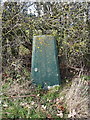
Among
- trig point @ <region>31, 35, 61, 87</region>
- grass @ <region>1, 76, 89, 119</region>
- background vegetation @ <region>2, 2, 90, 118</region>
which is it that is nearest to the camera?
grass @ <region>1, 76, 89, 119</region>

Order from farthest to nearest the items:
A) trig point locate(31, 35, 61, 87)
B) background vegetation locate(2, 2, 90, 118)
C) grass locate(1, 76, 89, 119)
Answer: background vegetation locate(2, 2, 90, 118), trig point locate(31, 35, 61, 87), grass locate(1, 76, 89, 119)

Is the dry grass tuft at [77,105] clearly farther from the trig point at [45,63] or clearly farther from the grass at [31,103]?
the trig point at [45,63]

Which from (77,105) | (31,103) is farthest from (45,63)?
(77,105)

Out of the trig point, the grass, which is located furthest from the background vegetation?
the grass

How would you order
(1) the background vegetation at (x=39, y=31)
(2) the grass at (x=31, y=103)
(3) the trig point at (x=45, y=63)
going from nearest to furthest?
(2) the grass at (x=31, y=103)
(3) the trig point at (x=45, y=63)
(1) the background vegetation at (x=39, y=31)

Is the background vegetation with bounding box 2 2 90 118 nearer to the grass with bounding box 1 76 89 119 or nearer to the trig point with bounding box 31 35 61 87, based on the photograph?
the trig point with bounding box 31 35 61 87

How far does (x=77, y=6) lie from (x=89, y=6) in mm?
533

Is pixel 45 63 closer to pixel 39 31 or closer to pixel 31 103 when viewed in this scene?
pixel 39 31

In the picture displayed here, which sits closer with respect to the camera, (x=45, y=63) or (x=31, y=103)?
(x=31, y=103)

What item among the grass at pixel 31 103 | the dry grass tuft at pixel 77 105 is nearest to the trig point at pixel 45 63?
the grass at pixel 31 103

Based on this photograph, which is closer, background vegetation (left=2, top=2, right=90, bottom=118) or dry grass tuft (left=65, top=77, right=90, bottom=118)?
dry grass tuft (left=65, top=77, right=90, bottom=118)

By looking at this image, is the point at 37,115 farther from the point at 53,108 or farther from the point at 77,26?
the point at 77,26

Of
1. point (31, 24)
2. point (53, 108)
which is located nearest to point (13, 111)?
point (53, 108)

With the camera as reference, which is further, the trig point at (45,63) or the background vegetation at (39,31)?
the background vegetation at (39,31)
